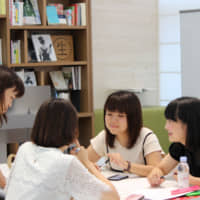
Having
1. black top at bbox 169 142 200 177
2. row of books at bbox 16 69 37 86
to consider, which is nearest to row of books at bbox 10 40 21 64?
row of books at bbox 16 69 37 86

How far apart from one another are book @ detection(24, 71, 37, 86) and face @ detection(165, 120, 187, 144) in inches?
89.2

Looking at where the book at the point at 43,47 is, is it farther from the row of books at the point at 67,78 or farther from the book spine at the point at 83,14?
the book spine at the point at 83,14

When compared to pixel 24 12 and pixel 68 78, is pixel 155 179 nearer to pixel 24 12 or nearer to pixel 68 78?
pixel 68 78

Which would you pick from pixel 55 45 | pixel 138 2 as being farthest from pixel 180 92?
pixel 55 45

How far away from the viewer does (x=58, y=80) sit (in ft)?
14.9

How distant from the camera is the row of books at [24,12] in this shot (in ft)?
13.6

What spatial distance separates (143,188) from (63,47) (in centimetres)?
259

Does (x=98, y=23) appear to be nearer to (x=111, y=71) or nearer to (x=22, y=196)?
(x=111, y=71)

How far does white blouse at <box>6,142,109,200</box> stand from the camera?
5.77 ft

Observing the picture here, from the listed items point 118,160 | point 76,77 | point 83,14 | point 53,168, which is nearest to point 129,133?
point 118,160

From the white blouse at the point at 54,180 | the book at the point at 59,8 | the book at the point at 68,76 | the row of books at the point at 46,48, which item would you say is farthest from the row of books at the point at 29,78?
the white blouse at the point at 54,180

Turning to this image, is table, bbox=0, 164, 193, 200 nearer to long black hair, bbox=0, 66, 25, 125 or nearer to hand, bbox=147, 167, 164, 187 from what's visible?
hand, bbox=147, 167, 164, 187

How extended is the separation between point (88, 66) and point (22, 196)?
2.79 metres

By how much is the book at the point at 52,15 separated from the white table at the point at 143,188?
2241 mm
